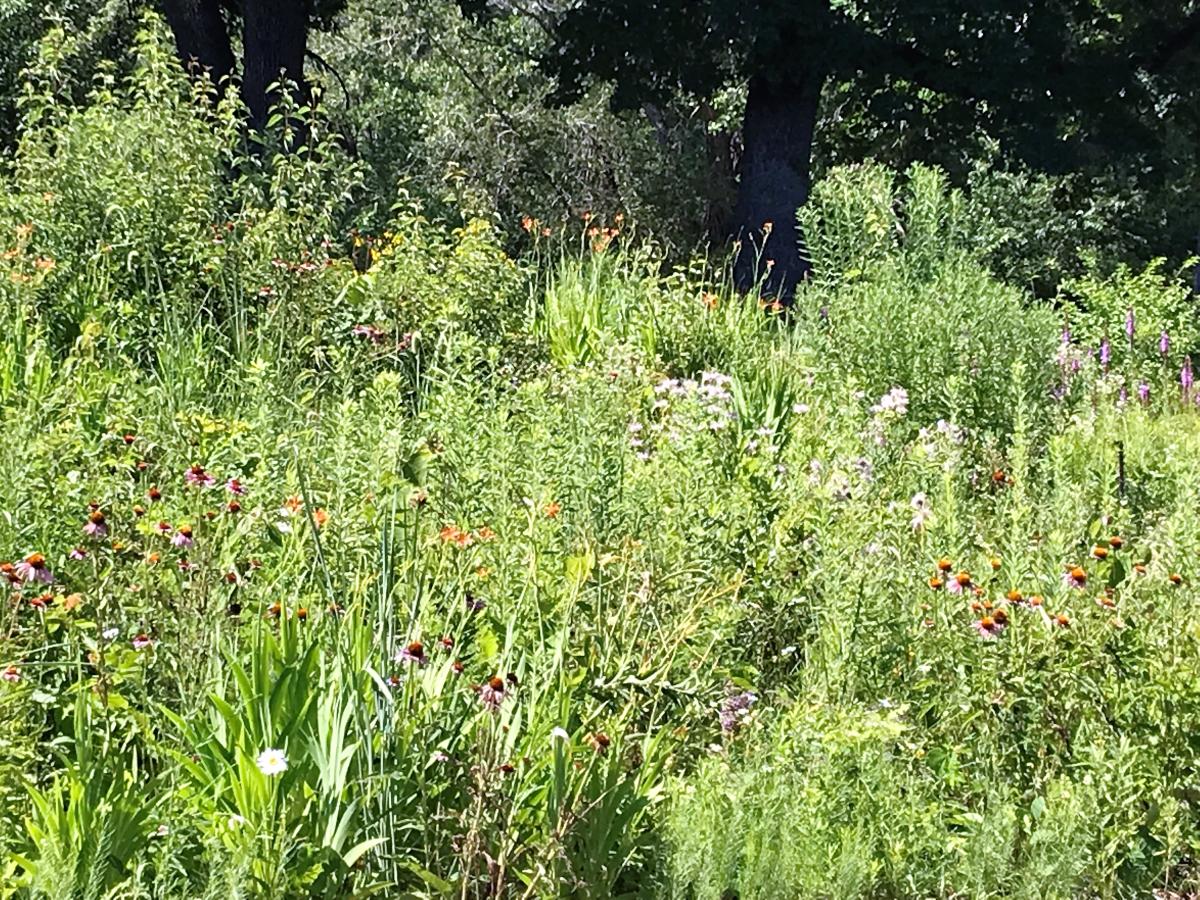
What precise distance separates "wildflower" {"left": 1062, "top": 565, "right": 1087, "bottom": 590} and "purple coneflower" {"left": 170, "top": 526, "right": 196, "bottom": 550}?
72.8 inches

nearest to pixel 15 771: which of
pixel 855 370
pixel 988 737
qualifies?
pixel 988 737

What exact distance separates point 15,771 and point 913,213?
498 centimetres

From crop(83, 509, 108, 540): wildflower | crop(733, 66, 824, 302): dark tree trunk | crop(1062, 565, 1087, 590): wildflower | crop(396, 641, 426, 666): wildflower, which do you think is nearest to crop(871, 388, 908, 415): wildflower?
crop(1062, 565, 1087, 590): wildflower

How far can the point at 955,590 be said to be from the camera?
2.79 metres

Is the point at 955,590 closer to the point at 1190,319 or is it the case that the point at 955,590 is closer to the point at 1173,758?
the point at 1173,758

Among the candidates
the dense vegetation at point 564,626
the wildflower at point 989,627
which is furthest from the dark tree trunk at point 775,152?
the wildflower at point 989,627

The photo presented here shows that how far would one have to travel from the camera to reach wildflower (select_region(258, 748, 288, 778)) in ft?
6.13

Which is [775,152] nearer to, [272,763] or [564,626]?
[564,626]

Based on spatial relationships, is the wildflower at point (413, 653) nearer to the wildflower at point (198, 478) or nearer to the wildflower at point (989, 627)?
the wildflower at point (198, 478)

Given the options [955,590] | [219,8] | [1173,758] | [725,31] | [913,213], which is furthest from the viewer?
[725,31]

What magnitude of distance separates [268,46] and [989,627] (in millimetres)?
8762

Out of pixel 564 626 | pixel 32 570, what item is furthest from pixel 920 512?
pixel 32 570

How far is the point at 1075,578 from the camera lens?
9.04 ft

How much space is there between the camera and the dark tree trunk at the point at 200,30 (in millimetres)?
9953
